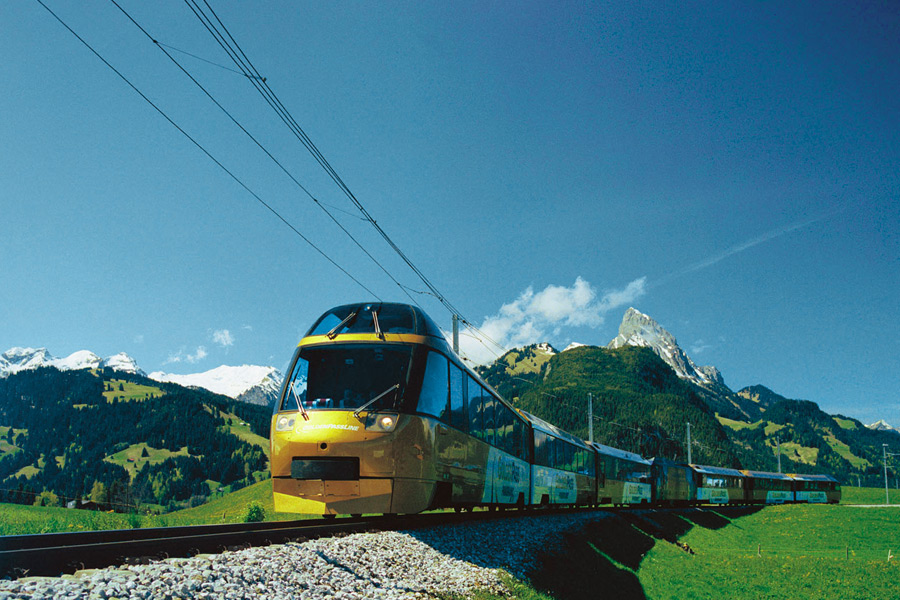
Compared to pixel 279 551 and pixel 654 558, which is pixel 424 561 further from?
pixel 654 558

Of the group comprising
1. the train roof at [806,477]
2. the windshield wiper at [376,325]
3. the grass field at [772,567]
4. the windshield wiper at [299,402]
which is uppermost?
the windshield wiper at [376,325]

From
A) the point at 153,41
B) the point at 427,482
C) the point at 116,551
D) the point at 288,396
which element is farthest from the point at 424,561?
the point at 153,41

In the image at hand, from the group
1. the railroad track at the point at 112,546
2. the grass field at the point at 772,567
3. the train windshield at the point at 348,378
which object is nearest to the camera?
the railroad track at the point at 112,546

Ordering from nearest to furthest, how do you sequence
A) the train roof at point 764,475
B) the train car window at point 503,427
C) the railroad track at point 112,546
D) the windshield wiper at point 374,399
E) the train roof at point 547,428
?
1. the railroad track at point 112,546
2. the windshield wiper at point 374,399
3. the train car window at point 503,427
4. the train roof at point 547,428
5. the train roof at point 764,475

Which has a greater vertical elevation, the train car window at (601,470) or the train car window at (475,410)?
the train car window at (475,410)

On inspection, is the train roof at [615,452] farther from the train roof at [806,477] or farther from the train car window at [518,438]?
the train roof at [806,477]

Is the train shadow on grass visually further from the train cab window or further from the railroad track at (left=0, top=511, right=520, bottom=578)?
the train cab window

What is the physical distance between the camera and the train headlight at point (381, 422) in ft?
39.5

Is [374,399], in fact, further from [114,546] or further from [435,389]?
[114,546]

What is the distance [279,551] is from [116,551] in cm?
244

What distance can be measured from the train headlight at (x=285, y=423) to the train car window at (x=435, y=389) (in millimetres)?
2564

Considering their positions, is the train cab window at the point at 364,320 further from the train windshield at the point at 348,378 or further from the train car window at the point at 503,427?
the train car window at the point at 503,427

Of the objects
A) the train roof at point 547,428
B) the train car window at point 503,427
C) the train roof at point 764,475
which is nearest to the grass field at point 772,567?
the train roof at point 547,428

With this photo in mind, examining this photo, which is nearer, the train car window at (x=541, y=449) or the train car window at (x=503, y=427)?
the train car window at (x=503, y=427)
